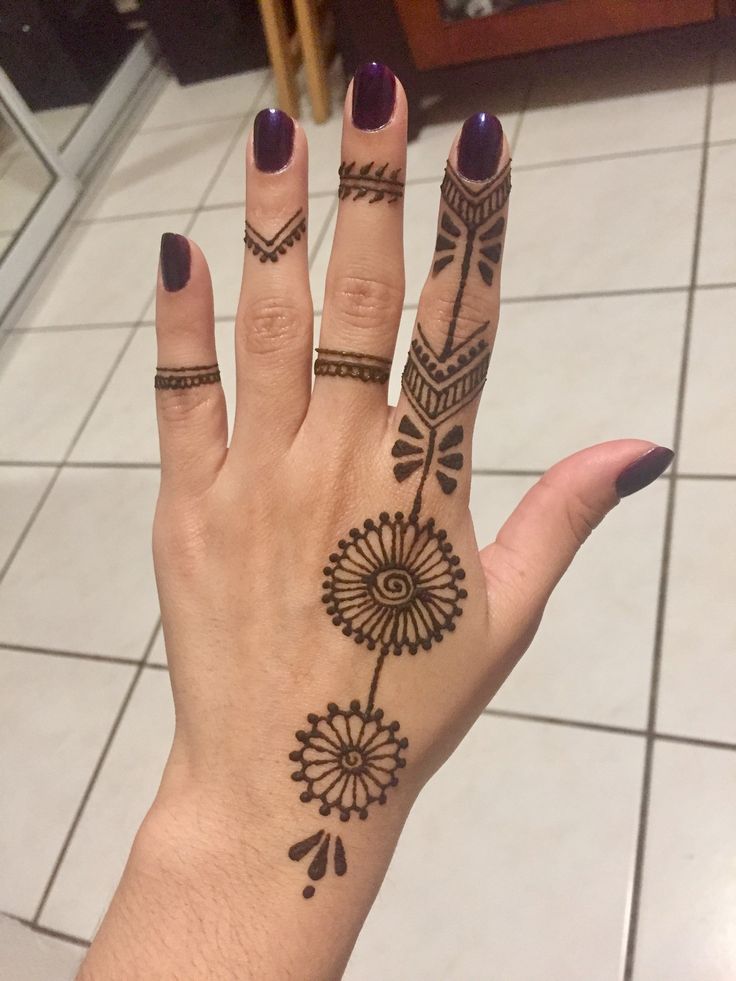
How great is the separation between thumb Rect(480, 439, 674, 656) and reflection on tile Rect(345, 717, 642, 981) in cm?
41

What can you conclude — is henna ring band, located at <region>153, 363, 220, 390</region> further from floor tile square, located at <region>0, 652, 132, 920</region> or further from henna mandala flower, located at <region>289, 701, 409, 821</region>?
floor tile square, located at <region>0, 652, 132, 920</region>

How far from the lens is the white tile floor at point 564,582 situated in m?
0.91

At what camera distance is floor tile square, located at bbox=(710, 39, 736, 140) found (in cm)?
153

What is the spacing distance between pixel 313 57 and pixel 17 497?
1.29 metres

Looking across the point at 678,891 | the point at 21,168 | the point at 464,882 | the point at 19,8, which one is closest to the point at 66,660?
the point at 464,882

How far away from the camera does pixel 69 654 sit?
127 centimetres

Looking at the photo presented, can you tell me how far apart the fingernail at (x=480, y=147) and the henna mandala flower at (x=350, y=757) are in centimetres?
44

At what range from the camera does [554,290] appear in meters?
1.43

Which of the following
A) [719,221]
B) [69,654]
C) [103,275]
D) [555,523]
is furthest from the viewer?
[103,275]

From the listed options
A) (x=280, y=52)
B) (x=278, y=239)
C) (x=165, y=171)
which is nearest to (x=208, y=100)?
(x=165, y=171)

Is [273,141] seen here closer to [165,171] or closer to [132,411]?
[132,411]

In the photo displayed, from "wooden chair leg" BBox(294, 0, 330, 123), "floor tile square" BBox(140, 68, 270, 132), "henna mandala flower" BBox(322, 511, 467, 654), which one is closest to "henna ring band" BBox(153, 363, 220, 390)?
"henna mandala flower" BBox(322, 511, 467, 654)

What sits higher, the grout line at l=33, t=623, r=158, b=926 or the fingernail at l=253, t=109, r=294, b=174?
the fingernail at l=253, t=109, r=294, b=174

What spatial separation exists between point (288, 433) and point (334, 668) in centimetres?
21
